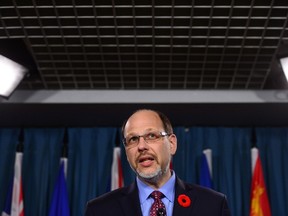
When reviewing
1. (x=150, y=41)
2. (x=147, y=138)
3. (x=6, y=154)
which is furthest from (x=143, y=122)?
(x=6, y=154)

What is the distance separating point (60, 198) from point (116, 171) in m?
0.49

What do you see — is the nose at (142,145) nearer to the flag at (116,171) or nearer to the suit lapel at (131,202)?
the suit lapel at (131,202)

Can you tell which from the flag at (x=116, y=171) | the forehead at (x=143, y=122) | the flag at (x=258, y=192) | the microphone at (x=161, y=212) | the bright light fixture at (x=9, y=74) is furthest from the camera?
the flag at (x=116, y=171)

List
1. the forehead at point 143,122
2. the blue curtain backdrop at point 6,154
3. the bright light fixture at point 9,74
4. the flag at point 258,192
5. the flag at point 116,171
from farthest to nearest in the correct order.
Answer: the blue curtain backdrop at point 6,154 < the flag at point 116,171 < the flag at point 258,192 < the bright light fixture at point 9,74 < the forehead at point 143,122

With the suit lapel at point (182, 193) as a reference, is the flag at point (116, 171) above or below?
above

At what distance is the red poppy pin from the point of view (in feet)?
4.75

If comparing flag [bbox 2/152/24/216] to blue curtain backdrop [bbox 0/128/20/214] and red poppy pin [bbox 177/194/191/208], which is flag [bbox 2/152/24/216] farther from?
red poppy pin [bbox 177/194/191/208]

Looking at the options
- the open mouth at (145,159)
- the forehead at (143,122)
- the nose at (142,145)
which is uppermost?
the forehead at (143,122)

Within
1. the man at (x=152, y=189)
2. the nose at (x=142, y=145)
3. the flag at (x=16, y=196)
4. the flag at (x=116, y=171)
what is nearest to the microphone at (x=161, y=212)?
the man at (x=152, y=189)

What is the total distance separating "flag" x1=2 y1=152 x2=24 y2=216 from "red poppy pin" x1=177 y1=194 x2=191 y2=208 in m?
2.19

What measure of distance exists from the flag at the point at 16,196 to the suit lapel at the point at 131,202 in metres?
2.05

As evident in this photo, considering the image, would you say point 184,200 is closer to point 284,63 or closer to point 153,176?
point 153,176

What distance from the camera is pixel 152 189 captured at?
4.97ft

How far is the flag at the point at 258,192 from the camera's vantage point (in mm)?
3277
